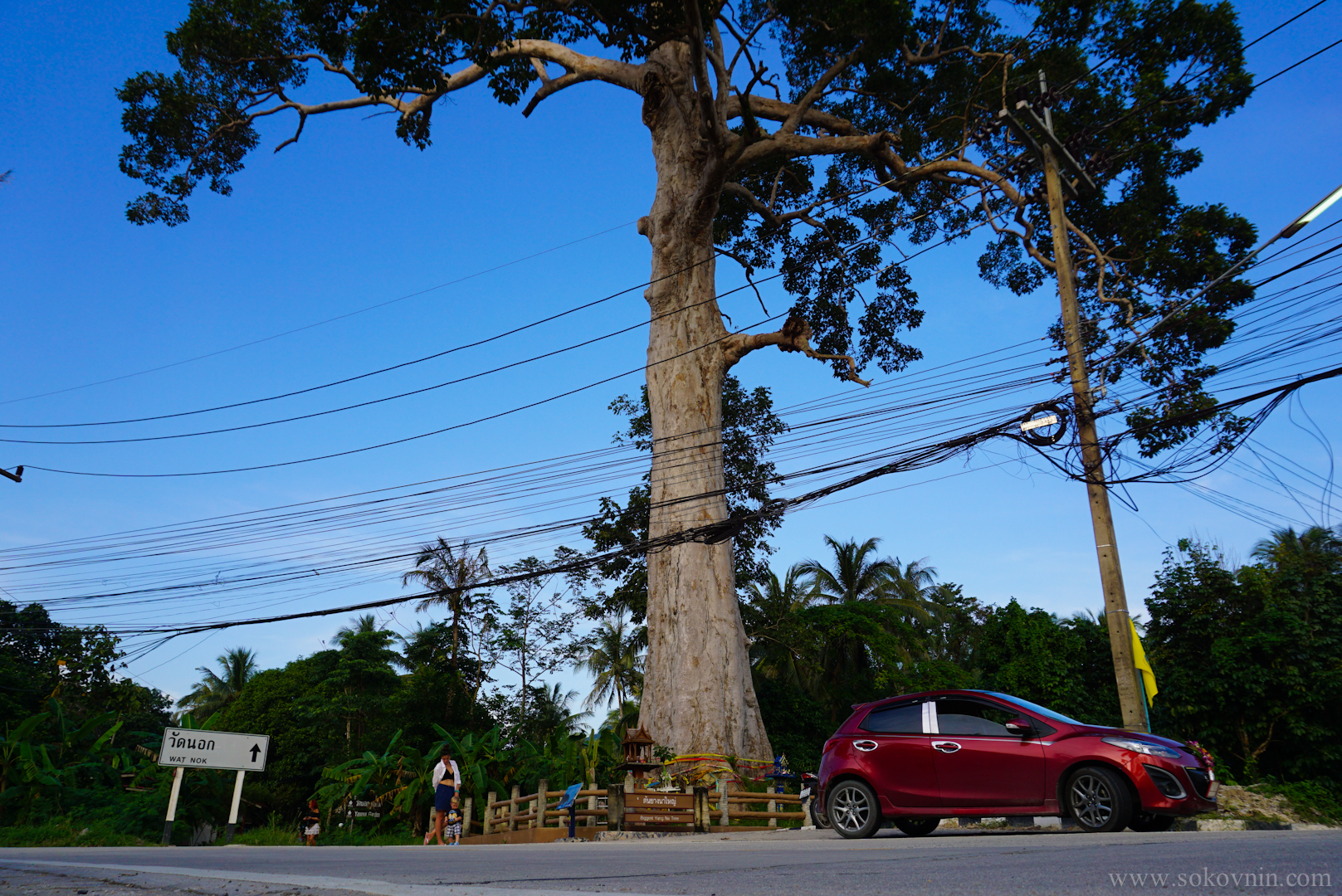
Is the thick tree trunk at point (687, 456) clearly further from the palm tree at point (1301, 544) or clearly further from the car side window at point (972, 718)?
the palm tree at point (1301, 544)

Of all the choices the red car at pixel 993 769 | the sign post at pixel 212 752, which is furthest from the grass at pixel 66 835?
the red car at pixel 993 769

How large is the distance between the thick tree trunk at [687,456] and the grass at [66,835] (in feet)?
35.0

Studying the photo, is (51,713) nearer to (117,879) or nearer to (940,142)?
(117,879)

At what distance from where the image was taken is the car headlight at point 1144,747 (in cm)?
771

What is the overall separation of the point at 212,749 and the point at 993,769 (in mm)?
13845

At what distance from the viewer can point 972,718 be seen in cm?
878

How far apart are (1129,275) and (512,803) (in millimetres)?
16716

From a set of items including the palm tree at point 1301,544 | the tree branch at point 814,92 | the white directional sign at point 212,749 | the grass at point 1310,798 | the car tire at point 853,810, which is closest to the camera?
the car tire at point 853,810

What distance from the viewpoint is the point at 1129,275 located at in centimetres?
1866

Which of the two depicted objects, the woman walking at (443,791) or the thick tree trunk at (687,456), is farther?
the thick tree trunk at (687,456)

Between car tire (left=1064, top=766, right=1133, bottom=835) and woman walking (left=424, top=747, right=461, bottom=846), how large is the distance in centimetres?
1171

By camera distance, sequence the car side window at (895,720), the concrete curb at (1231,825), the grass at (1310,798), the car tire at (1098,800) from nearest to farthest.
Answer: the car tire at (1098,800), the car side window at (895,720), the concrete curb at (1231,825), the grass at (1310,798)

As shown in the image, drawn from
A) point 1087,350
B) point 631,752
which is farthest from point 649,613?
point 1087,350

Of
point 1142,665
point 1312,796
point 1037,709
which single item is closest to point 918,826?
point 1037,709
